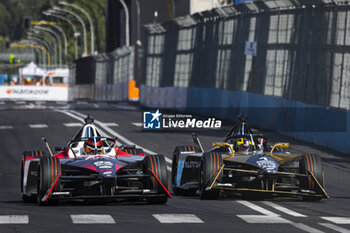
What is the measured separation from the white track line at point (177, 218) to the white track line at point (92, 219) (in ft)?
1.89

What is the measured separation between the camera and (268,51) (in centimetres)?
3228

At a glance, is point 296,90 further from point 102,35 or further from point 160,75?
point 102,35

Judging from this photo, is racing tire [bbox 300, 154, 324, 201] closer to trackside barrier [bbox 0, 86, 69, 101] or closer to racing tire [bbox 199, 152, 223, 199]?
racing tire [bbox 199, 152, 223, 199]

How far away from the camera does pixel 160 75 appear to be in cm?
5144

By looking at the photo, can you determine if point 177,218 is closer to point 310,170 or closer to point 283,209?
point 283,209

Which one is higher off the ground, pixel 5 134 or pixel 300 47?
pixel 300 47

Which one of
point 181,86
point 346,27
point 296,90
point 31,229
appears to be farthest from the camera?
point 181,86

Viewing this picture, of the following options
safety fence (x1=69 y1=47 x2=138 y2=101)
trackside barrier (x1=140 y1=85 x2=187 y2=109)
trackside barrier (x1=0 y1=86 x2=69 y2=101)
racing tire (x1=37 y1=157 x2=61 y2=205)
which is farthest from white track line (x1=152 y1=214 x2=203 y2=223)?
trackside barrier (x1=0 y1=86 x2=69 y2=101)

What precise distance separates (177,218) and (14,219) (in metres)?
1.88

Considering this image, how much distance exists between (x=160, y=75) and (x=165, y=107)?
3880 mm

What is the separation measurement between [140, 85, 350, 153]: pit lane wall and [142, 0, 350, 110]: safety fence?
10.7 inches

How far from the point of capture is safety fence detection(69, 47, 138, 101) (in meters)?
70.5

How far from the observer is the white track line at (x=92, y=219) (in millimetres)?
10953

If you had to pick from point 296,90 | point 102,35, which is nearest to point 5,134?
point 296,90
